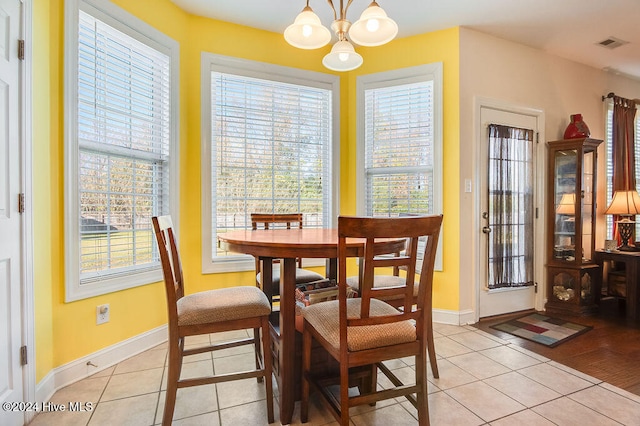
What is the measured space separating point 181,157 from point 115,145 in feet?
1.78

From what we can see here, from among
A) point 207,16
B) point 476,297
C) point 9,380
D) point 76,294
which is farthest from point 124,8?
point 476,297

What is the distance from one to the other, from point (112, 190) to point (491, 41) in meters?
3.52

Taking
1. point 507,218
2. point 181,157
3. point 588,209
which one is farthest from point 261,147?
point 588,209

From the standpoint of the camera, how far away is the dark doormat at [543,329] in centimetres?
270

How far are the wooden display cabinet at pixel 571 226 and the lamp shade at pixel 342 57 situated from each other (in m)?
2.54

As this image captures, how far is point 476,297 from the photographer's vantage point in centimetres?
311

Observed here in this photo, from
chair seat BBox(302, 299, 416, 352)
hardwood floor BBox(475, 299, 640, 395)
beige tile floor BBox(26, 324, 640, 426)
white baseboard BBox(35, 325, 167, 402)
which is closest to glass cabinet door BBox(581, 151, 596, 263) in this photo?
hardwood floor BBox(475, 299, 640, 395)

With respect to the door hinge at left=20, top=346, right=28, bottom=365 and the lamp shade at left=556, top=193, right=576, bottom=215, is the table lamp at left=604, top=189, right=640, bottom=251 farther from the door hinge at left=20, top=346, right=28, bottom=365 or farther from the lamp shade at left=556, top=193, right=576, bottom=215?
the door hinge at left=20, top=346, right=28, bottom=365

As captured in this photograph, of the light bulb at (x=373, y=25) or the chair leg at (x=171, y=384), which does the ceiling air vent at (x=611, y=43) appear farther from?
the chair leg at (x=171, y=384)

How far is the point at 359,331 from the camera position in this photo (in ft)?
4.44

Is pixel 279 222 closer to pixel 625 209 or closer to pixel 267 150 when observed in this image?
pixel 267 150

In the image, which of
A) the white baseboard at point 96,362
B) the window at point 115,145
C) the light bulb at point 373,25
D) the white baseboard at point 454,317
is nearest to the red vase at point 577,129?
the white baseboard at point 454,317

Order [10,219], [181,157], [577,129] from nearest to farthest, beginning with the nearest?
[10,219]
[181,157]
[577,129]

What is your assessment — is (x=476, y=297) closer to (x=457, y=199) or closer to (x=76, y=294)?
(x=457, y=199)
